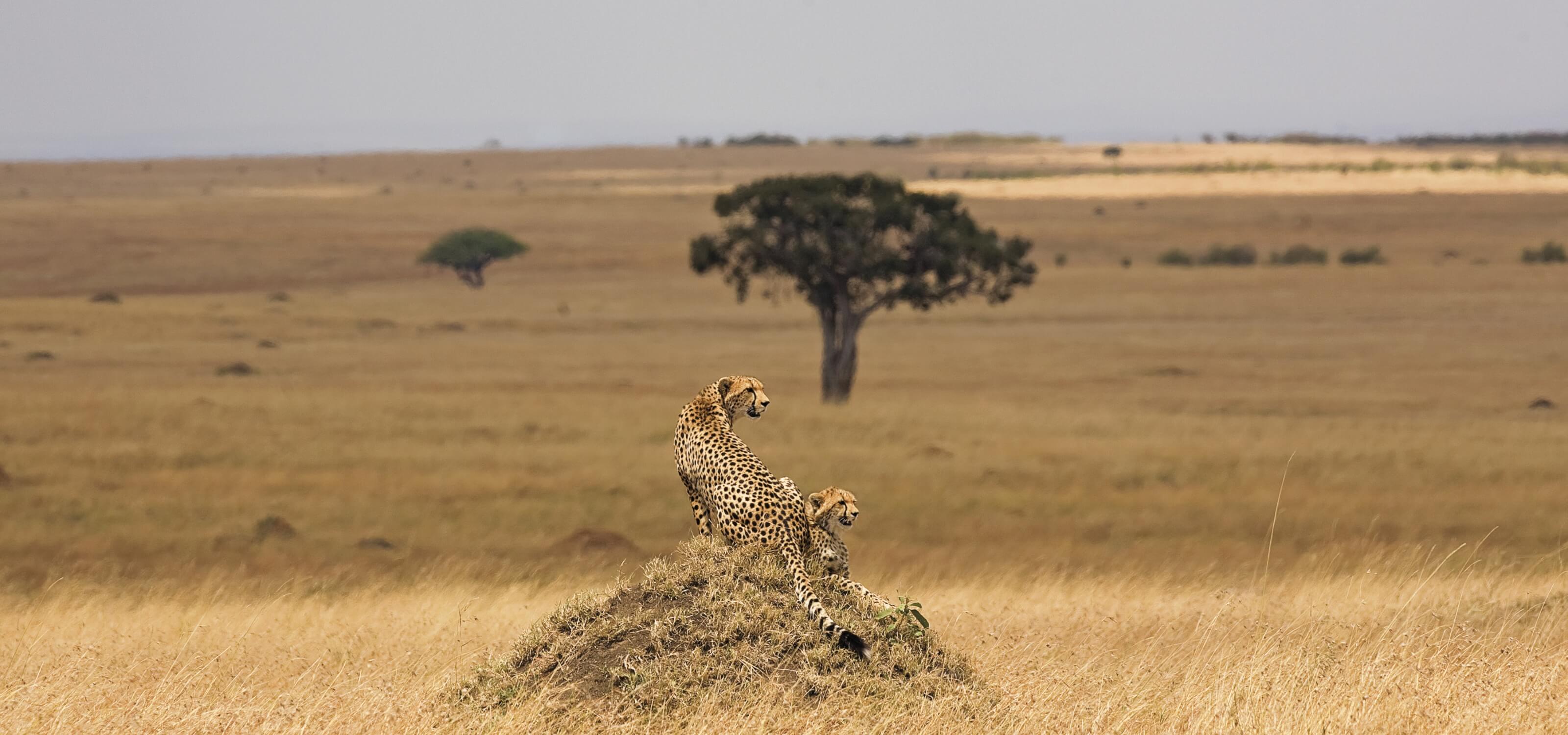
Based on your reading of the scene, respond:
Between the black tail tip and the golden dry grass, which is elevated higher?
the black tail tip

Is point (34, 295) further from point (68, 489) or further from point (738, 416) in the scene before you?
point (738, 416)

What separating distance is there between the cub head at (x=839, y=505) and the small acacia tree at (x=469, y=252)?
8400cm

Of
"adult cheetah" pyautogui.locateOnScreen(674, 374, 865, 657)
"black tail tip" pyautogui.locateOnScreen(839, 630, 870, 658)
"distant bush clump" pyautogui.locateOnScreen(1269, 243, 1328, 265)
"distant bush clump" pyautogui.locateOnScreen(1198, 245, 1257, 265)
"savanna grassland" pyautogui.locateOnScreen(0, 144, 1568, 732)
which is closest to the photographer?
"black tail tip" pyautogui.locateOnScreen(839, 630, 870, 658)

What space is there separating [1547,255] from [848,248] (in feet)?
187

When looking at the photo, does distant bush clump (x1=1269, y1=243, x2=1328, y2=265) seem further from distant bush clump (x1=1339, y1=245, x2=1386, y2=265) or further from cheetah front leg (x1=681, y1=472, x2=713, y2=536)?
cheetah front leg (x1=681, y1=472, x2=713, y2=536)

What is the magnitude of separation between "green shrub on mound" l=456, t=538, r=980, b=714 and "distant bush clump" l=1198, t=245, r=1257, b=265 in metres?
84.0

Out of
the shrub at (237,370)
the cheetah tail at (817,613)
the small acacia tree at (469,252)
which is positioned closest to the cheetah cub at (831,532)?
the cheetah tail at (817,613)

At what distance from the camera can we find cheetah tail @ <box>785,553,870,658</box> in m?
7.05

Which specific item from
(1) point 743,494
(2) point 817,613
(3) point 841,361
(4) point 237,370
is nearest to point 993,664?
(2) point 817,613

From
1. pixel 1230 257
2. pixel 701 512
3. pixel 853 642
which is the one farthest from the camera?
pixel 1230 257

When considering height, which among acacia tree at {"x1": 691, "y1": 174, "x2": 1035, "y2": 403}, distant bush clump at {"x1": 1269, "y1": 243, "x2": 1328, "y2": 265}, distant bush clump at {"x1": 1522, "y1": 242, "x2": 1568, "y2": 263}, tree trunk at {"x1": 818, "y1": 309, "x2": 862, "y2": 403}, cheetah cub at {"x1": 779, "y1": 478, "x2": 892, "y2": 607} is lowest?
distant bush clump at {"x1": 1269, "y1": 243, "x2": 1328, "y2": 265}

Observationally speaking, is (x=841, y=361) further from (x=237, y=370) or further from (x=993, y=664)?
(x=993, y=664)

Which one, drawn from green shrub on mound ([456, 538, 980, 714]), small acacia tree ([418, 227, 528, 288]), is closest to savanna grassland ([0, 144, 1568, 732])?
green shrub on mound ([456, 538, 980, 714])

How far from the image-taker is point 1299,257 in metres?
90.8
